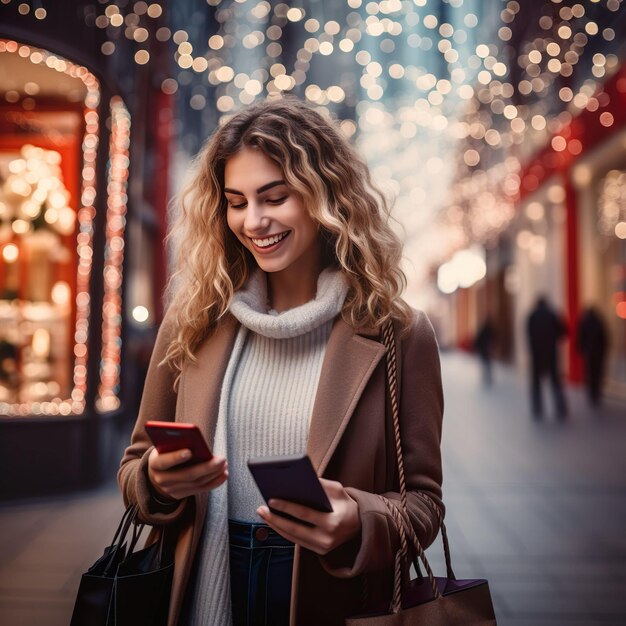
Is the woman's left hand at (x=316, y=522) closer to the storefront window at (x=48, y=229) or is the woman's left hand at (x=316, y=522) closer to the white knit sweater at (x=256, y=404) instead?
the white knit sweater at (x=256, y=404)

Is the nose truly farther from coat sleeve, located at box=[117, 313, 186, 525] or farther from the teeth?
coat sleeve, located at box=[117, 313, 186, 525]

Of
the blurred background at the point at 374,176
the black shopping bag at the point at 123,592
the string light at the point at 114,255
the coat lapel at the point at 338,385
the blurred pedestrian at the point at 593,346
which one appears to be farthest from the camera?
the blurred pedestrian at the point at 593,346

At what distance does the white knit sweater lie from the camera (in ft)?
5.22

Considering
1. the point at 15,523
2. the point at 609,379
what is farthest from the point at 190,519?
the point at 609,379

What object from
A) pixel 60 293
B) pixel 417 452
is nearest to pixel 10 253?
pixel 60 293

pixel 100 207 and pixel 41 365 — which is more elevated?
pixel 100 207

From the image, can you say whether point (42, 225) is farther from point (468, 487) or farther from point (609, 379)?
point (609, 379)

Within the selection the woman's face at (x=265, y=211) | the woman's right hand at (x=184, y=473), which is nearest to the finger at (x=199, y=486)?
the woman's right hand at (x=184, y=473)

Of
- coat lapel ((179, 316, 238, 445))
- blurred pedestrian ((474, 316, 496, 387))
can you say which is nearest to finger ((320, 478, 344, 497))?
coat lapel ((179, 316, 238, 445))

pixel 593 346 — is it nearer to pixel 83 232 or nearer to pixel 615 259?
pixel 615 259

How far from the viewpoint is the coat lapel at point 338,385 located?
1.53 metres

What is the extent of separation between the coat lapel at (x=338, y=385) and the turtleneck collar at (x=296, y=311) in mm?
61

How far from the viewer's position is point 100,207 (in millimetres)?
6238

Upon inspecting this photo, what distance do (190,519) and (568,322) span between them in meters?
16.1
